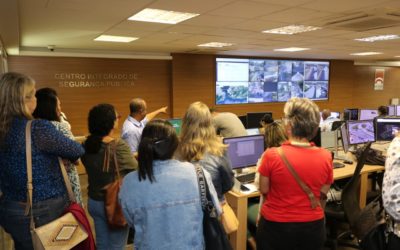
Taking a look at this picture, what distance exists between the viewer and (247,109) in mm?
8453

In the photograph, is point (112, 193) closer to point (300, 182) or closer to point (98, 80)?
point (300, 182)

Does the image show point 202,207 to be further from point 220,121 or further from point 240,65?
point 240,65

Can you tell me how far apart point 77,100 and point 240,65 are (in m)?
4.13

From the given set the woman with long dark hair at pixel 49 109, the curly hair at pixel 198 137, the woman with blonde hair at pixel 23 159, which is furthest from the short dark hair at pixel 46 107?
the curly hair at pixel 198 137

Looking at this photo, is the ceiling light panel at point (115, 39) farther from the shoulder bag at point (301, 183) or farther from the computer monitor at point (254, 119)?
the shoulder bag at point (301, 183)

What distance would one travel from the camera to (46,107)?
1918 mm

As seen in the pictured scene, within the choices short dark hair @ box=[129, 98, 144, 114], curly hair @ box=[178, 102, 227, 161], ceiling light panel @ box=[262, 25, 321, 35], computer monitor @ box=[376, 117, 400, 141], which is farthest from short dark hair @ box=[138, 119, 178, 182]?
computer monitor @ box=[376, 117, 400, 141]

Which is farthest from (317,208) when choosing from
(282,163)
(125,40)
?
(125,40)

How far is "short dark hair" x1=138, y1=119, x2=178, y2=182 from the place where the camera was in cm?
131

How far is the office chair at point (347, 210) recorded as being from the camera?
255 cm

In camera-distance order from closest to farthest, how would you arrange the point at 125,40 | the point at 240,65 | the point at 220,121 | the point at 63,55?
1. the point at 220,121
2. the point at 125,40
3. the point at 63,55
4. the point at 240,65

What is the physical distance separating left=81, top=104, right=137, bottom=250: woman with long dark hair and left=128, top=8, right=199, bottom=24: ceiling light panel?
5.54 ft

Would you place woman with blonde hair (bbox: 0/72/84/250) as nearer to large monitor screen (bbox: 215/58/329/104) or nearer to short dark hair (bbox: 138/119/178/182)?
short dark hair (bbox: 138/119/178/182)

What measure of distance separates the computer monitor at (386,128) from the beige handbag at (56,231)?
435 cm
